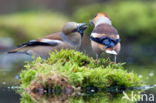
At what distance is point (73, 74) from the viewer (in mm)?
10523

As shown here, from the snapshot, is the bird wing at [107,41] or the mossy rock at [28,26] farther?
the mossy rock at [28,26]

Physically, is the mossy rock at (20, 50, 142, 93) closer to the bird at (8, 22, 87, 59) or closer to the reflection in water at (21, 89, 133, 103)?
the reflection in water at (21, 89, 133, 103)

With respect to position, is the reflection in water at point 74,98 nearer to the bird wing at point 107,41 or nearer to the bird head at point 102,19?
the bird wing at point 107,41

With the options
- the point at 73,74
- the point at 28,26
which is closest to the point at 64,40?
the point at 73,74

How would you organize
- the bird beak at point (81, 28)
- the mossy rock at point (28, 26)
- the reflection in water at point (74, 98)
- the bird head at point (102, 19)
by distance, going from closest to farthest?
the reflection in water at point (74, 98) → the bird beak at point (81, 28) → the bird head at point (102, 19) → the mossy rock at point (28, 26)

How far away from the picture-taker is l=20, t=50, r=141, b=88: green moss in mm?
10438

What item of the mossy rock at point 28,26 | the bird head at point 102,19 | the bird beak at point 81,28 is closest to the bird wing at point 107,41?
the bird beak at point 81,28

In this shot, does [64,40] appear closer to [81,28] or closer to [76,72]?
[81,28]

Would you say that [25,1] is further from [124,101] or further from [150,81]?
[124,101]

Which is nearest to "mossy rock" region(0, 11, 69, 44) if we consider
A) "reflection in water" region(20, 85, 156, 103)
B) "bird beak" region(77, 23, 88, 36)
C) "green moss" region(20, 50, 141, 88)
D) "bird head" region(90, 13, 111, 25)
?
"bird head" region(90, 13, 111, 25)

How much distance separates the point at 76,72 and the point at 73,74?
0.15 metres

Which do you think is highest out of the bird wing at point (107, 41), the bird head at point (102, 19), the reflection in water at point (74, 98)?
the bird head at point (102, 19)

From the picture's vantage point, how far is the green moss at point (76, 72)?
34.2 feet

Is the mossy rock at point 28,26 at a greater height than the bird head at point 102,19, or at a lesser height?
greater
